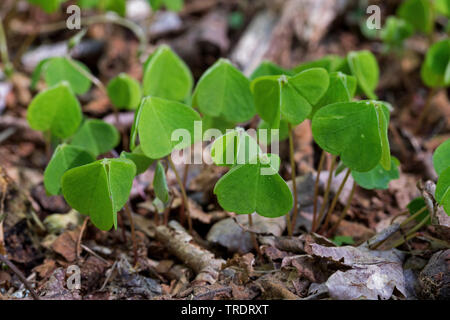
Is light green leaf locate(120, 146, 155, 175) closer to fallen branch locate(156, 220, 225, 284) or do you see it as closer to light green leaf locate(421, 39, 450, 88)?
fallen branch locate(156, 220, 225, 284)

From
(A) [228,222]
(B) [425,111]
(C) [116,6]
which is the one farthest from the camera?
(C) [116,6]

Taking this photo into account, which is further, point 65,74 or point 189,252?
point 65,74

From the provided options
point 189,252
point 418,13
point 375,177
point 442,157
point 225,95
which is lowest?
point 189,252

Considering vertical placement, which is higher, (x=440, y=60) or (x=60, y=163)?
(x=440, y=60)

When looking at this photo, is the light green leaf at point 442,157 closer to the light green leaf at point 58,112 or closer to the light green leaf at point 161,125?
the light green leaf at point 161,125

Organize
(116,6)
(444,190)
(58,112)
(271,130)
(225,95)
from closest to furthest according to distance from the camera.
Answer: (444,190) → (271,130) → (225,95) → (58,112) → (116,6)

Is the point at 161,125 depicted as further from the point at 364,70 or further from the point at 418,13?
the point at 418,13

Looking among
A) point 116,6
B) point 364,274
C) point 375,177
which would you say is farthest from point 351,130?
point 116,6

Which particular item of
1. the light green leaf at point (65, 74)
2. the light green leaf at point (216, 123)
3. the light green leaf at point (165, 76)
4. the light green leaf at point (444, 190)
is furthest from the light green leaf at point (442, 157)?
the light green leaf at point (65, 74)

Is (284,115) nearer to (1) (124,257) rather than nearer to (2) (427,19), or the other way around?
(1) (124,257)
